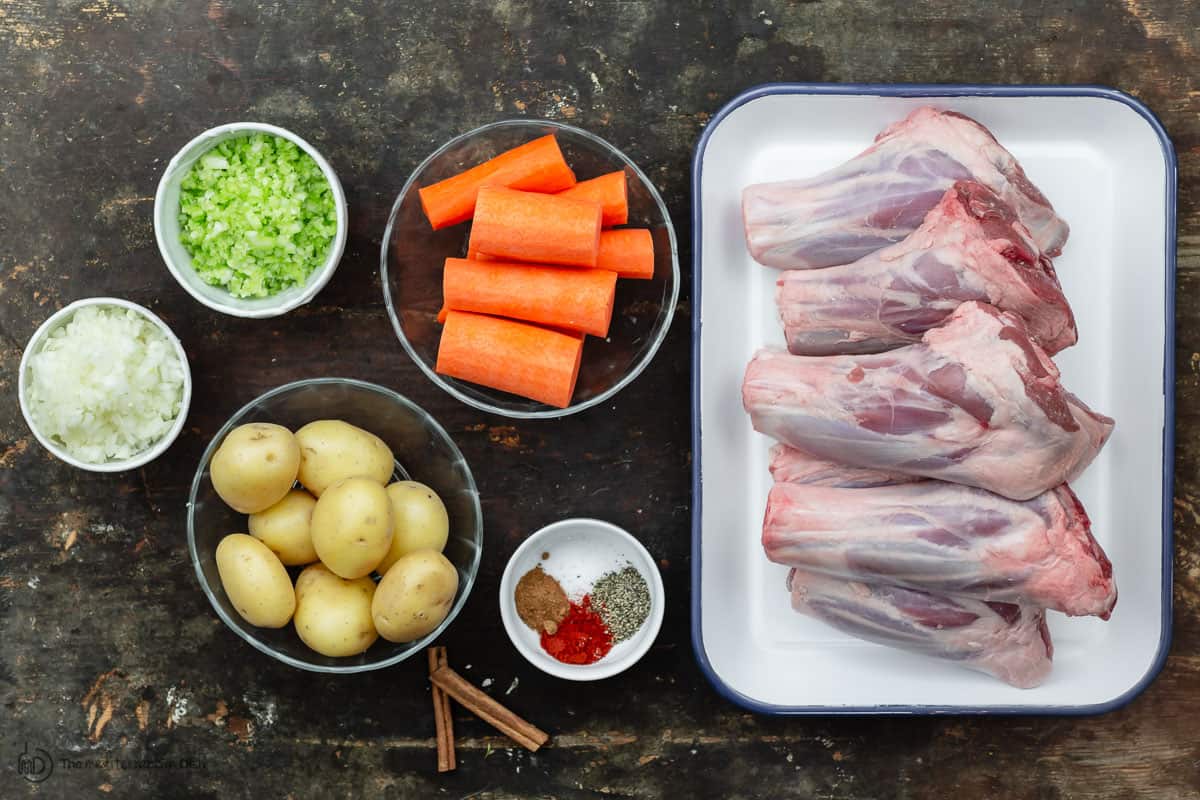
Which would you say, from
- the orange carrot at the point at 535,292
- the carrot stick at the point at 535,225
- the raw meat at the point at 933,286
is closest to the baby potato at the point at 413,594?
the orange carrot at the point at 535,292

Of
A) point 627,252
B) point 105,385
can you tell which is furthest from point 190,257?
point 627,252

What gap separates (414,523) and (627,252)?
0.75 m

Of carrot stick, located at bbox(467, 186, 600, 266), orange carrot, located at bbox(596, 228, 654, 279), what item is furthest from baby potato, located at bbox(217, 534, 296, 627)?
orange carrot, located at bbox(596, 228, 654, 279)

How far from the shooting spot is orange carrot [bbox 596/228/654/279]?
202 centimetres

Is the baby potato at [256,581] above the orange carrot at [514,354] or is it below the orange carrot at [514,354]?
below

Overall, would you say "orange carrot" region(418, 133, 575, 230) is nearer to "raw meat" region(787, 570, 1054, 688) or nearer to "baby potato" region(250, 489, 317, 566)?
"baby potato" region(250, 489, 317, 566)

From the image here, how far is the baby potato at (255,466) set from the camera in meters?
1.83

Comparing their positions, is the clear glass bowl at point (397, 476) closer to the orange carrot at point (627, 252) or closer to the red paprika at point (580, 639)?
the red paprika at point (580, 639)

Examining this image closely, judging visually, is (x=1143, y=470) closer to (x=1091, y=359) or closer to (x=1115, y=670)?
(x=1091, y=359)

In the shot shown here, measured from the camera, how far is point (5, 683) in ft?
7.24

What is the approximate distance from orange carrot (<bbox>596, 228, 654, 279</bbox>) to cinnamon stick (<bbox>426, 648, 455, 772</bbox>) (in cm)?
100

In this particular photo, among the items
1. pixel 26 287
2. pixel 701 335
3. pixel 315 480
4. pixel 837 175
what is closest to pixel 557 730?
pixel 315 480

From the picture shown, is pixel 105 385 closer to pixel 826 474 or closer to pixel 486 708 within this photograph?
pixel 486 708

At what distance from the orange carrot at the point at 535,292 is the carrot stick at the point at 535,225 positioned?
53 mm
